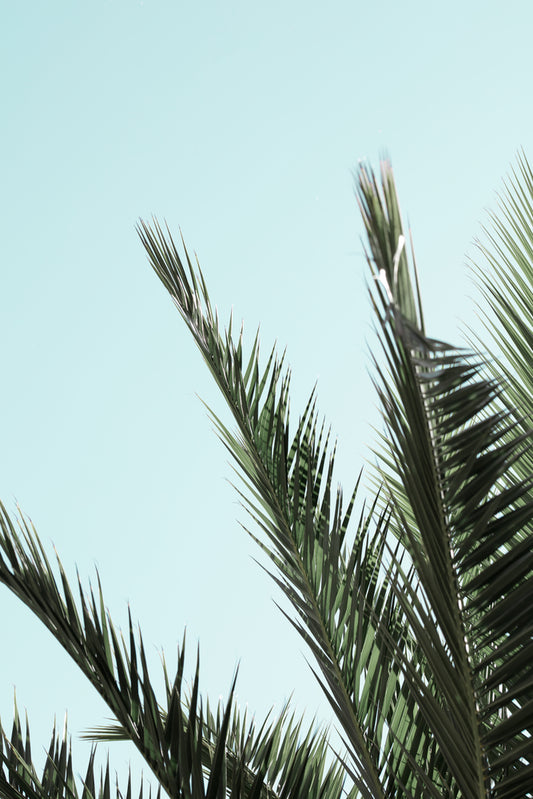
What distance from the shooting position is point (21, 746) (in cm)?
223

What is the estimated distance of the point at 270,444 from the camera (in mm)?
2305

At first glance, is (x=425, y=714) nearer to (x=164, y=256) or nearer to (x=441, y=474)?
(x=441, y=474)

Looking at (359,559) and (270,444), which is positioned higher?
(270,444)

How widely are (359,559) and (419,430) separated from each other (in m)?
0.87

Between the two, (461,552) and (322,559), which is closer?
(461,552)

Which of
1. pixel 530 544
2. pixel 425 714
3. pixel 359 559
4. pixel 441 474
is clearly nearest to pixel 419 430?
pixel 441 474

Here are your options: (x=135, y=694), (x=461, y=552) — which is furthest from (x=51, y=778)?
(x=461, y=552)

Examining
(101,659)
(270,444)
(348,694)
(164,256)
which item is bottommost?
(348,694)

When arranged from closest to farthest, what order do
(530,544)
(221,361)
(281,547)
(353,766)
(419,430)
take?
(419,430), (530,544), (353,766), (281,547), (221,361)

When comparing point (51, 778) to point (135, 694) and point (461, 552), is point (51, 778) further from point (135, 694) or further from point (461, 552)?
point (461, 552)

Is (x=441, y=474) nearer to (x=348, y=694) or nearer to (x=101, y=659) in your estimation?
(x=348, y=694)

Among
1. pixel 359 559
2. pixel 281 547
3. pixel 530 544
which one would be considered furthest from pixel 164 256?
pixel 530 544

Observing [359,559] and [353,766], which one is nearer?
[353,766]

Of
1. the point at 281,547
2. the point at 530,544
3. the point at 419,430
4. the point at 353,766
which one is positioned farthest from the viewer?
the point at 281,547
